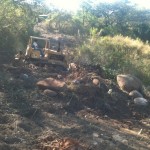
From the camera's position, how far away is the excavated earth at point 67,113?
7660mm

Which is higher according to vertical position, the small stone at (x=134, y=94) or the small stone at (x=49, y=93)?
the small stone at (x=49, y=93)

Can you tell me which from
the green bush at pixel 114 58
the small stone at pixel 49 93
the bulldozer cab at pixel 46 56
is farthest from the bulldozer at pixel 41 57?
the small stone at pixel 49 93

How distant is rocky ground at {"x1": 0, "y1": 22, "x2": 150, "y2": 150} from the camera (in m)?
7.68

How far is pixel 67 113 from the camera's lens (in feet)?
33.2

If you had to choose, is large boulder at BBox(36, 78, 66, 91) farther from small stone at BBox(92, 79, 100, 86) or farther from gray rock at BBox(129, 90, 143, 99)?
gray rock at BBox(129, 90, 143, 99)

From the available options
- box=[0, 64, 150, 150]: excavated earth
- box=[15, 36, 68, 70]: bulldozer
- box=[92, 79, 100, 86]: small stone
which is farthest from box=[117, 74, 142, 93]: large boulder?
box=[15, 36, 68, 70]: bulldozer

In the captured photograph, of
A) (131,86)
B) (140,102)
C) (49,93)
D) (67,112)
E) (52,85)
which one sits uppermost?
(52,85)

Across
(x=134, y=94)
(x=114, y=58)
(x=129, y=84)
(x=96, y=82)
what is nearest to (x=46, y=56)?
(x=96, y=82)

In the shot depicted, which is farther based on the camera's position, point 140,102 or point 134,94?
point 134,94

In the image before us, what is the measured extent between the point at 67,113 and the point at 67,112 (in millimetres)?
103

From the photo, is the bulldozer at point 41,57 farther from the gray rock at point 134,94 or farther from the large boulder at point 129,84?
the gray rock at point 134,94

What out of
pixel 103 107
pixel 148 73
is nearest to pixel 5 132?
pixel 103 107

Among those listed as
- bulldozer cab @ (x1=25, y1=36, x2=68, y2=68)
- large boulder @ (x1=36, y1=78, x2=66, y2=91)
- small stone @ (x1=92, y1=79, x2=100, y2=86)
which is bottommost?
small stone @ (x1=92, y1=79, x2=100, y2=86)

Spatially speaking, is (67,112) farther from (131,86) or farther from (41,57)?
(41,57)
